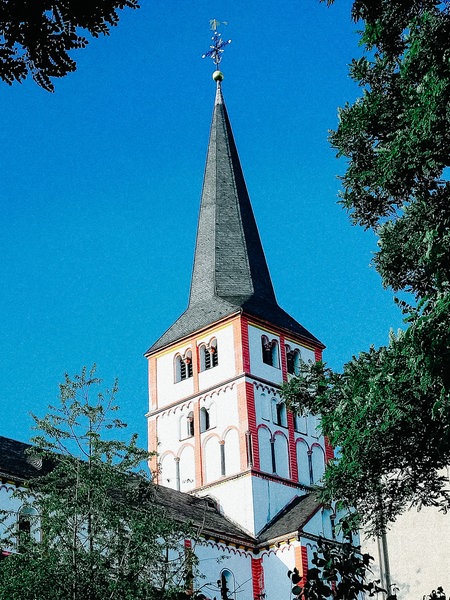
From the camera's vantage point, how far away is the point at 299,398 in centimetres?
1689

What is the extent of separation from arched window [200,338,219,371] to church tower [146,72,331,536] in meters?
0.05

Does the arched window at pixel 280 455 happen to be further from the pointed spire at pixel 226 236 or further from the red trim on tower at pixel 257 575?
the pointed spire at pixel 226 236

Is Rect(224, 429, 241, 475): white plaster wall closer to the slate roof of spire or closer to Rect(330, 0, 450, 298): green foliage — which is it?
the slate roof of spire

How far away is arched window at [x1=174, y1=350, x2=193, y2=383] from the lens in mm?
46781

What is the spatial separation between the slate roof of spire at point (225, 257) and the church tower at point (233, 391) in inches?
2.9

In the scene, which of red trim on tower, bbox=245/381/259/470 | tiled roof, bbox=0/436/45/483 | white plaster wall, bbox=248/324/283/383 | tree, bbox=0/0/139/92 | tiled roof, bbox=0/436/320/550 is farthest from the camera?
white plaster wall, bbox=248/324/283/383

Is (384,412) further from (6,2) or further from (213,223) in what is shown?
(213,223)

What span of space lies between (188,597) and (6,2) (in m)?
14.1

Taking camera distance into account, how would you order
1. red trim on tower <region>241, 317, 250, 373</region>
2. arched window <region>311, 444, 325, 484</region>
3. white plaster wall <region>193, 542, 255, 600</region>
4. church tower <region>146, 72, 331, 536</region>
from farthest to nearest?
arched window <region>311, 444, 325, 484</region> → red trim on tower <region>241, 317, 250, 373</region> → church tower <region>146, 72, 331, 536</region> → white plaster wall <region>193, 542, 255, 600</region>

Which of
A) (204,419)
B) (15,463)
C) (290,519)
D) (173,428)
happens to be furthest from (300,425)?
(15,463)

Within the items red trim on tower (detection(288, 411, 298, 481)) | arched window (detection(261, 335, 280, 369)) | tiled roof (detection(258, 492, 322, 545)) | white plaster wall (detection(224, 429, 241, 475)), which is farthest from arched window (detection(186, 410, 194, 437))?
tiled roof (detection(258, 492, 322, 545))

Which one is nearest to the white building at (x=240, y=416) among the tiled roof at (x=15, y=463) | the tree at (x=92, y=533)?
the tiled roof at (x=15, y=463)

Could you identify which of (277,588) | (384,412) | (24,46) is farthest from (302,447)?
(24,46)

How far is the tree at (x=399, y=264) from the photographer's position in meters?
13.8
